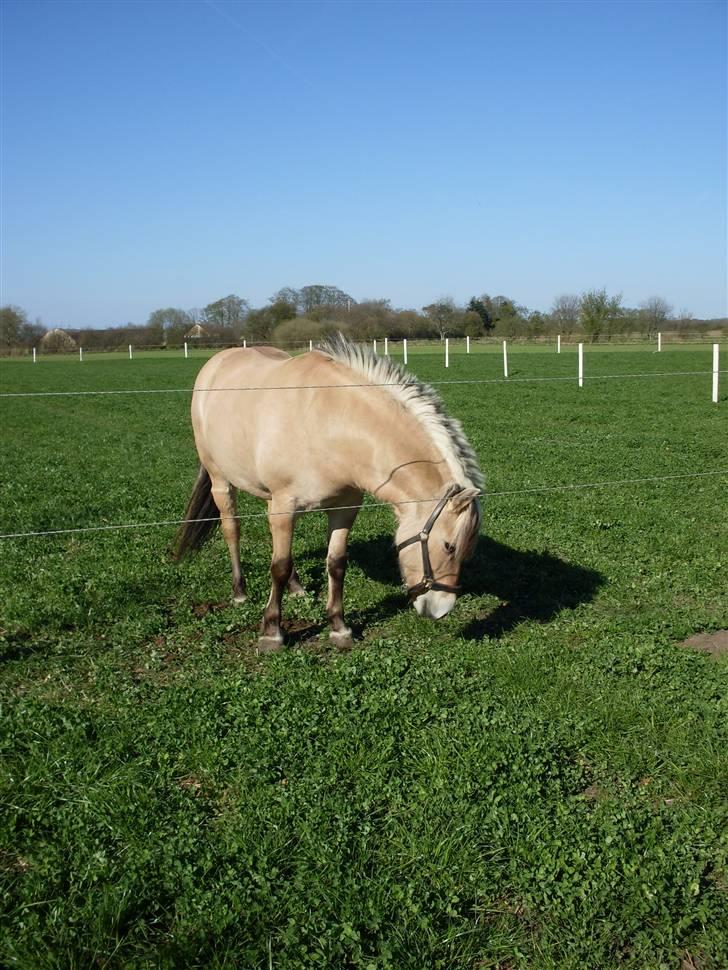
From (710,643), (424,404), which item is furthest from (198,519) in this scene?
(710,643)

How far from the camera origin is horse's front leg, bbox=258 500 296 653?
5465mm

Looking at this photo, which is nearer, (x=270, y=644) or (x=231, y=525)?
(x=270, y=644)

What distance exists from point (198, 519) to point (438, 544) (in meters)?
2.99

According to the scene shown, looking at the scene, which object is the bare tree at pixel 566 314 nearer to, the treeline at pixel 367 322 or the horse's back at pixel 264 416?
the treeline at pixel 367 322

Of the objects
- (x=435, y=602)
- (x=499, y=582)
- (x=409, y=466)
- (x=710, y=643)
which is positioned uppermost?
(x=409, y=466)

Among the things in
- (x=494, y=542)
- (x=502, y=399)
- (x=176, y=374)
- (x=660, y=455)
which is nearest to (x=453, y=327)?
(x=176, y=374)

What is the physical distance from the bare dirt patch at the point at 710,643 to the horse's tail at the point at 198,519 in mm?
4081

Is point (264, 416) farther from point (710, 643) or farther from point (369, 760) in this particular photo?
point (710, 643)

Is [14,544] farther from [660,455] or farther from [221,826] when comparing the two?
[660,455]

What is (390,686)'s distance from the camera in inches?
181

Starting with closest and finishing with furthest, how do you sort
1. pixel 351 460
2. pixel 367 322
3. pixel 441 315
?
1. pixel 351 460
2. pixel 367 322
3. pixel 441 315

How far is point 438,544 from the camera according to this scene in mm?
4836

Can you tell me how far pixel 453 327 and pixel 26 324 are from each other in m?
35.6

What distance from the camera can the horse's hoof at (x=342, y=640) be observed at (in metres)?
5.48
